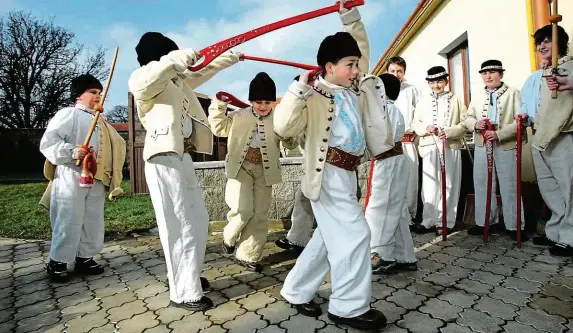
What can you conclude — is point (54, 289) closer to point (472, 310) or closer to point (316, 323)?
point (316, 323)

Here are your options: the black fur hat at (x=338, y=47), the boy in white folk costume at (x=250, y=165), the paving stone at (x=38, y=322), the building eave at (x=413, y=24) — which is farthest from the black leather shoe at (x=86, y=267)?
the building eave at (x=413, y=24)

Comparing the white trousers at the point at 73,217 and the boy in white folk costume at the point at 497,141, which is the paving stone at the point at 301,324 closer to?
the white trousers at the point at 73,217

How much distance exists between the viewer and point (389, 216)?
330 centimetres

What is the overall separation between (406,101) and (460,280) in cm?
285

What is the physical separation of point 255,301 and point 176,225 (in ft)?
2.70

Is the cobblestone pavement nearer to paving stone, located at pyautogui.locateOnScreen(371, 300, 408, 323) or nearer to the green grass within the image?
paving stone, located at pyautogui.locateOnScreen(371, 300, 408, 323)

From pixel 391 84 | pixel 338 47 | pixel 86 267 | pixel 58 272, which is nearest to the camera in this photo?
pixel 338 47

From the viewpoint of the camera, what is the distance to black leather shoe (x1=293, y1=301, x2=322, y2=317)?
2.48 metres

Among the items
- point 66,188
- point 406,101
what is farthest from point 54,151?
point 406,101

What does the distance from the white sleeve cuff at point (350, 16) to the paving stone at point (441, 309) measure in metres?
2.08

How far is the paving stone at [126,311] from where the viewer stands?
263 centimetres

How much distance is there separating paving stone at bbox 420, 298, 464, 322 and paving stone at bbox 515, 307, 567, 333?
1.17 feet

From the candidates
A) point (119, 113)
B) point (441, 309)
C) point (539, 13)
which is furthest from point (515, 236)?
point (119, 113)

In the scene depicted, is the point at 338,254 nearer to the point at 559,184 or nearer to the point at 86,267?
the point at 86,267
